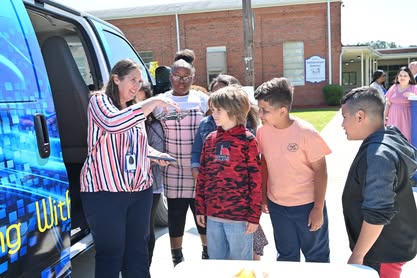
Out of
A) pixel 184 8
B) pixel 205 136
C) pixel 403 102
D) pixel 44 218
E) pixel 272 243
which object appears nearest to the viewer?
pixel 44 218

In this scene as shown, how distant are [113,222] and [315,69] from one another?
23778 millimetres

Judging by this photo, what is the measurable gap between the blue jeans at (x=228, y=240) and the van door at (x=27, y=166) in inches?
36.0

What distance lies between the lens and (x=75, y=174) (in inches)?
158

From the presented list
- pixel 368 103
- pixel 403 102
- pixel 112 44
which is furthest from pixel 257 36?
pixel 368 103

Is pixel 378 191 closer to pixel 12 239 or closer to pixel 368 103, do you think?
pixel 368 103

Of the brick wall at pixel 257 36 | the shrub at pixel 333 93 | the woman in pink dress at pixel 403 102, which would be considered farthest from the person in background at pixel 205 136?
the brick wall at pixel 257 36

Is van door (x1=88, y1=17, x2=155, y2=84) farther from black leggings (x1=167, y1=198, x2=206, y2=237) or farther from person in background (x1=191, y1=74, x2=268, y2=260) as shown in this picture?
black leggings (x1=167, y1=198, x2=206, y2=237)

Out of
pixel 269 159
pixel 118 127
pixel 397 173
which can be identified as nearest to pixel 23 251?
pixel 118 127

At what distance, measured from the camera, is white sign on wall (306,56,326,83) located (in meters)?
24.6

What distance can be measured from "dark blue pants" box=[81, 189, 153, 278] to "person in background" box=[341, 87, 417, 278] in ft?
4.49

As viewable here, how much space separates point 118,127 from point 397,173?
156 centimetres

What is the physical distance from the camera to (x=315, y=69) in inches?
977

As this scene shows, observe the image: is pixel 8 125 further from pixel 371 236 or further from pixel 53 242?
pixel 371 236

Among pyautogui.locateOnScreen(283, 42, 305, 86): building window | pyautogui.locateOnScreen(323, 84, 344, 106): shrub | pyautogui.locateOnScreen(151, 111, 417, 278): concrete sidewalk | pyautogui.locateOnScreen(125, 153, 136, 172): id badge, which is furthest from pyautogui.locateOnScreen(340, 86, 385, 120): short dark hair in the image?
pyautogui.locateOnScreen(283, 42, 305, 86): building window
